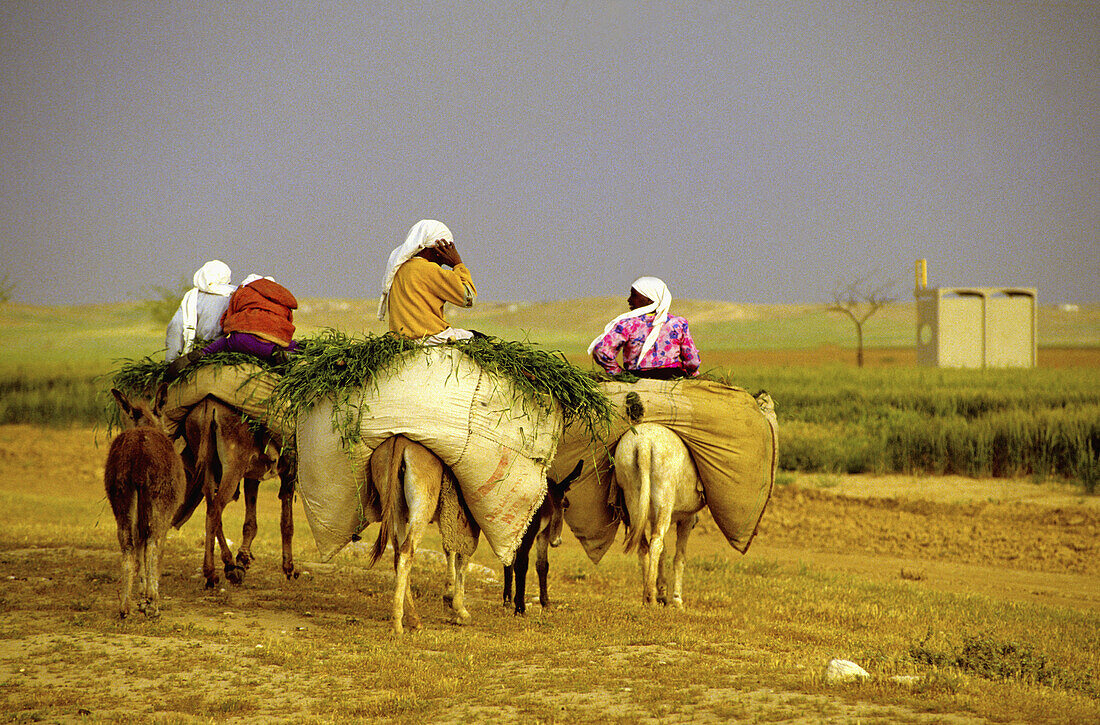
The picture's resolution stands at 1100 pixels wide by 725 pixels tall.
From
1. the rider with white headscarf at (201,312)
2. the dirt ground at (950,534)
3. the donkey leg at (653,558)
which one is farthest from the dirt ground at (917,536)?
the donkey leg at (653,558)

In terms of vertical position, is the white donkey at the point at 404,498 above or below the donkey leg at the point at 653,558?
above

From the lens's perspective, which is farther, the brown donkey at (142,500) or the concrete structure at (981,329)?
the concrete structure at (981,329)

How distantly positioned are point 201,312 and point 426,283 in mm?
3211

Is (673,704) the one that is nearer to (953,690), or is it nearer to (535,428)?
(953,690)

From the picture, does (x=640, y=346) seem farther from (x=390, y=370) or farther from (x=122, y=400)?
(x=122, y=400)

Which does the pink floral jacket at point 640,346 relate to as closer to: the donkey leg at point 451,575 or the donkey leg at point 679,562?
the donkey leg at point 679,562

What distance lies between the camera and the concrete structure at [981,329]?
3741 centimetres

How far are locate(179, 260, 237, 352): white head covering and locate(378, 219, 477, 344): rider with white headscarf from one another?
276 centimetres

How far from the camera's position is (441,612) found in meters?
8.50

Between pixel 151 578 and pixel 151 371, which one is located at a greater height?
pixel 151 371

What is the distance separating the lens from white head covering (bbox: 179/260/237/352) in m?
9.65

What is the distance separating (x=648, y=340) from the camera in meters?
9.32

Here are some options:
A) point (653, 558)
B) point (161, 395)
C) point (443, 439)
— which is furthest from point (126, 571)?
point (653, 558)

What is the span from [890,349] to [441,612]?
207 feet
